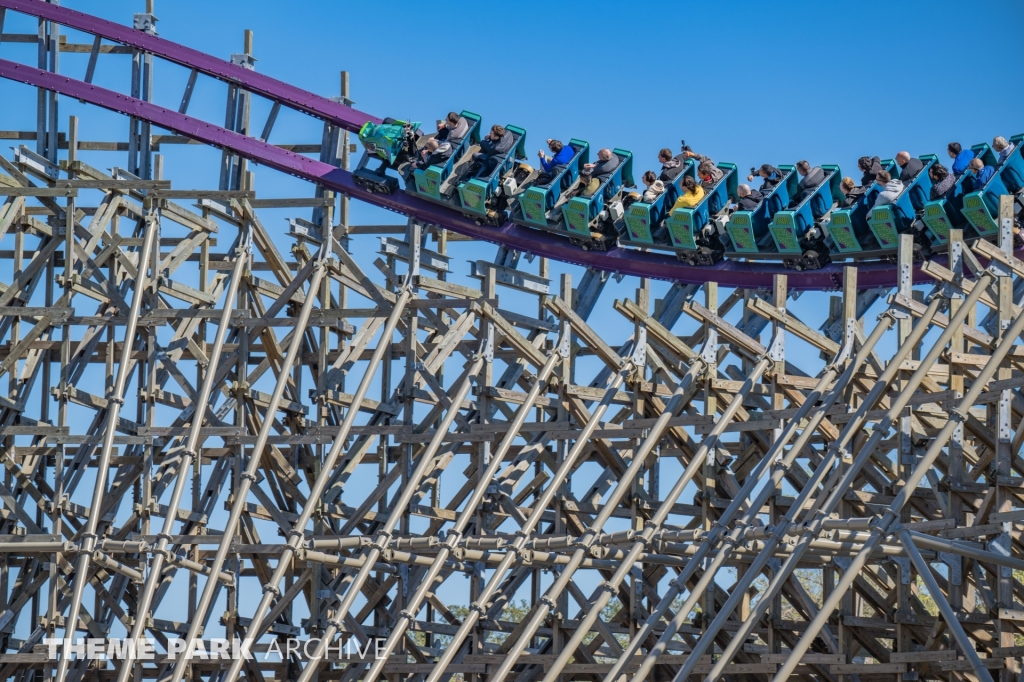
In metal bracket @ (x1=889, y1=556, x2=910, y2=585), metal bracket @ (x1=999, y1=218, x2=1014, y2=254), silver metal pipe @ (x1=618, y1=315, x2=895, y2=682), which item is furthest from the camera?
metal bracket @ (x1=999, y1=218, x2=1014, y2=254)

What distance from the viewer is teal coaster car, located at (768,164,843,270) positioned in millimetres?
17328

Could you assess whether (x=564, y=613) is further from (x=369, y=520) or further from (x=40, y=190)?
(x=40, y=190)

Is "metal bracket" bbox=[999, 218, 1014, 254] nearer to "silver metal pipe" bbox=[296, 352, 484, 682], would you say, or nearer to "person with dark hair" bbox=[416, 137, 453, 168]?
"silver metal pipe" bbox=[296, 352, 484, 682]

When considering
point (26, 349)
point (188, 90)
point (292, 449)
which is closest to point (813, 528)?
point (292, 449)

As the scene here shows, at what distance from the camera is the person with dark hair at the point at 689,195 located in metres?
18.0

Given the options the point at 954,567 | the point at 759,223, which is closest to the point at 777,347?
the point at 954,567

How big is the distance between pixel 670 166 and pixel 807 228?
5.83 ft

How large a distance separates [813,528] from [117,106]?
885cm

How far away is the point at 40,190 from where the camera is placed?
52.8 ft

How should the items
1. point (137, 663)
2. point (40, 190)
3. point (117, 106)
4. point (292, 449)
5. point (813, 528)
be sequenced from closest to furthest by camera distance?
1. point (813, 528)
2. point (137, 663)
3. point (40, 190)
4. point (292, 449)
5. point (117, 106)

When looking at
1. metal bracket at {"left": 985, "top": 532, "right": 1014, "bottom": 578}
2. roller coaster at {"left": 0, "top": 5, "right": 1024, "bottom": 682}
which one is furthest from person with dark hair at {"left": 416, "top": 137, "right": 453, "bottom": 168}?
metal bracket at {"left": 985, "top": 532, "right": 1014, "bottom": 578}

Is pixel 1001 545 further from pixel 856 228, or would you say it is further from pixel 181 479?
pixel 181 479

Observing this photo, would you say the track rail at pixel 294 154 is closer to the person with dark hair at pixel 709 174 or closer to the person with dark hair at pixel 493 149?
the person with dark hair at pixel 493 149

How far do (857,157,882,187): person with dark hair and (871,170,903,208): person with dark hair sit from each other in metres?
0.38
